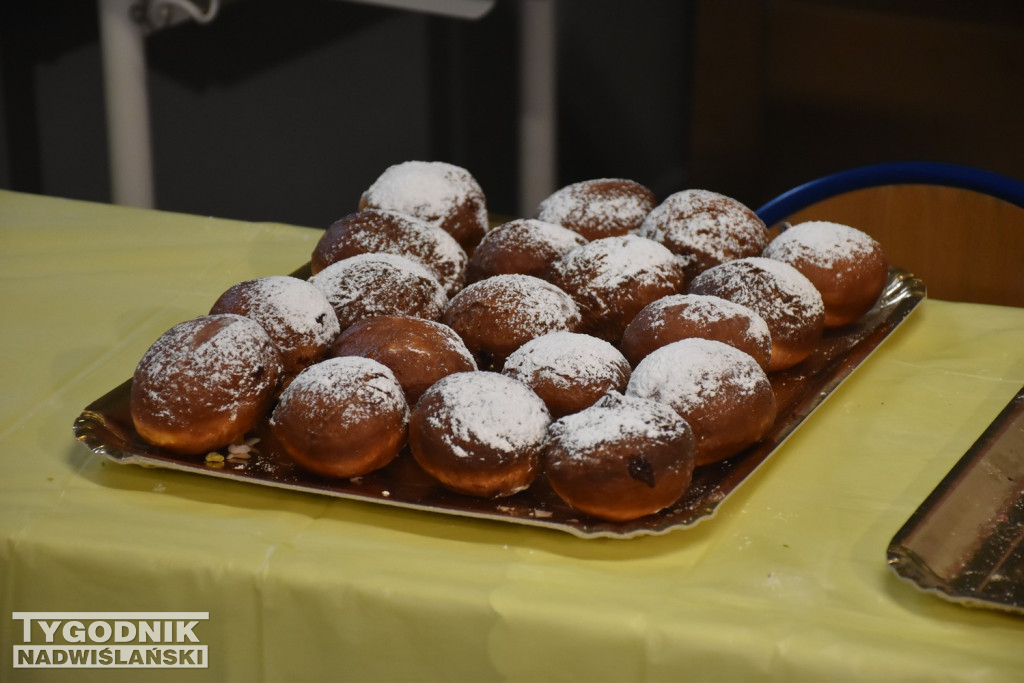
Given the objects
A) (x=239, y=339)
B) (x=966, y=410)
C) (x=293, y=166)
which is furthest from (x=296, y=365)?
(x=293, y=166)

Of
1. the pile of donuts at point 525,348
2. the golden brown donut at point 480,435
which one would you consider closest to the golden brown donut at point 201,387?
the pile of donuts at point 525,348

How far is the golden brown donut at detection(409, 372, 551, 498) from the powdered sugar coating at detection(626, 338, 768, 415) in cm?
9

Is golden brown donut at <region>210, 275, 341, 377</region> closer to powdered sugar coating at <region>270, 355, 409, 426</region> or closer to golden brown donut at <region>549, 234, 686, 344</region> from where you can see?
powdered sugar coating at <region>270, 355, 409, 426</region>

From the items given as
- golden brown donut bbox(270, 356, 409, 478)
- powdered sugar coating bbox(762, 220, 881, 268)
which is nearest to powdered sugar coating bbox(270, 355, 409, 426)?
golden brown donut bbox(270, 356, 409, 478)

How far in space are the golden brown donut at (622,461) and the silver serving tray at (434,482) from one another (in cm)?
2

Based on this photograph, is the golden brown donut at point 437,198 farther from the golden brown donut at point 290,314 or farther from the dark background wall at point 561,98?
the dark background wall at point 561,98

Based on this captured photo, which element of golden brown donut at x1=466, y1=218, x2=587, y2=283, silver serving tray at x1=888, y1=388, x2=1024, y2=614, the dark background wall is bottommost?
the dark background wall

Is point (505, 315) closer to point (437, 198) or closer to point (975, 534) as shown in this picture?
point (437, 198)

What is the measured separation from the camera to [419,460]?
919 millimetres

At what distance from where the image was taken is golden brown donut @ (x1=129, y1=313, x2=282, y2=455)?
3.08ft

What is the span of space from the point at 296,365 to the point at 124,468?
6.8 inches

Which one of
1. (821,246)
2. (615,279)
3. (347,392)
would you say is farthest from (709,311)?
(347,392)

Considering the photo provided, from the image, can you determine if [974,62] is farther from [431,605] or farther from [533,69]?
[431,605]

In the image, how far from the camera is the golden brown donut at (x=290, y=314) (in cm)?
105
